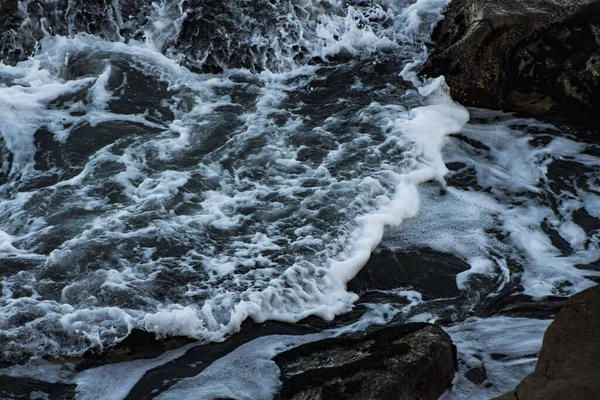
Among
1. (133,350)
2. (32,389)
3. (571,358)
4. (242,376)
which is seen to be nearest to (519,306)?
(571,358)

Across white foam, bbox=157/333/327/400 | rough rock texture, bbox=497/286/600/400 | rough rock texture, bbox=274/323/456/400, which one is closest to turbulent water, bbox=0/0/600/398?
white foam, bbox=157/333/327/400

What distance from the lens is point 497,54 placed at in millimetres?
7391

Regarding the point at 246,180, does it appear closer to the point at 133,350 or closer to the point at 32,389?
the point at 133,350

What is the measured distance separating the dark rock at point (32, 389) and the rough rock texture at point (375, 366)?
129 centimetres

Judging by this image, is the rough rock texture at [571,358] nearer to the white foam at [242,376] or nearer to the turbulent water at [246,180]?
the turbulent water at [246,180]

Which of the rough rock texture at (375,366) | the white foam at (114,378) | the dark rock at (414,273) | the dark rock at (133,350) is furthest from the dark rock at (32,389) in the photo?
the dark rock at (414,273)

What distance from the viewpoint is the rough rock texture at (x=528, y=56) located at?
7.29m

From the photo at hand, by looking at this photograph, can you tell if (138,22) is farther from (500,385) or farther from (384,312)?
(500,385)

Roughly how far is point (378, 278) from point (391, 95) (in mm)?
3075

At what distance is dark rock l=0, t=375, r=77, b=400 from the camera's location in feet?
13.6

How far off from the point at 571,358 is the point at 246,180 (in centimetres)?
350

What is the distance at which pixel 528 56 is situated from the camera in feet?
24.2

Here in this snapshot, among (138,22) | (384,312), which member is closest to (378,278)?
(384,312)

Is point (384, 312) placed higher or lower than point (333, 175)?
lower
